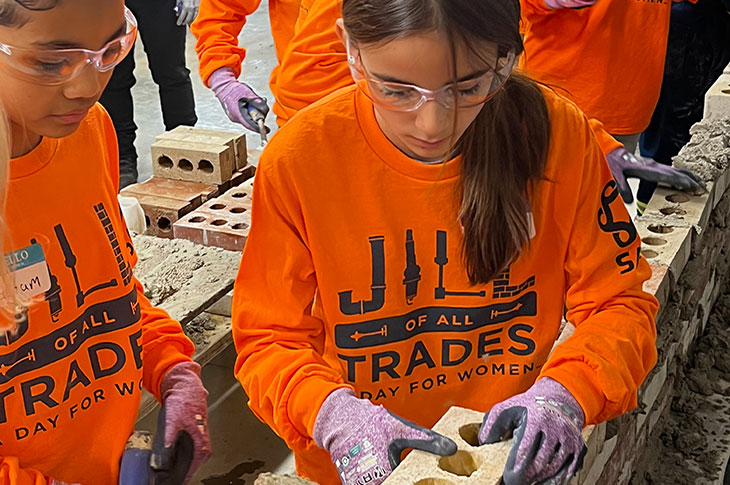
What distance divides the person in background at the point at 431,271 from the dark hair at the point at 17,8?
51 centimetres

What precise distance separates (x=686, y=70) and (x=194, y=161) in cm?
226

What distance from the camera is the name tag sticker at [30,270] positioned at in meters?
1.58

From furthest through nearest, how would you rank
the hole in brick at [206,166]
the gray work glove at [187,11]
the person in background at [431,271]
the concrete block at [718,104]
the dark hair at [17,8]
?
the gray work glove at [187,11], the hole in brick at [206,166], the concrete block at [718,104], the person in background at [431,271], the dark hair at [17,8]

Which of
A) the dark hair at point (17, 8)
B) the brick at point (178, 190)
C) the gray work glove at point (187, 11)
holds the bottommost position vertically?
the brick at point (178, 190)

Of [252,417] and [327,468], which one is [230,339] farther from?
[327,468]

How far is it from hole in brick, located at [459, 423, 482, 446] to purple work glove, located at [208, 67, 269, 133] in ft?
7.23

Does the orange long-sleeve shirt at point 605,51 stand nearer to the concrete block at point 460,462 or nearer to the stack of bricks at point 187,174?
the stack of bricks at point 187,174

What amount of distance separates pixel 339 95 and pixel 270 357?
53cm

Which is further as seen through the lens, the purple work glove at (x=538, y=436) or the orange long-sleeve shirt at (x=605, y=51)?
the orange long-sleeve shirt at (x=605, y=51)

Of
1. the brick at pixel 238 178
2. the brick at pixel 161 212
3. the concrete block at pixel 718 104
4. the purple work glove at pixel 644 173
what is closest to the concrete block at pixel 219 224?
the brick at pixel 161 212

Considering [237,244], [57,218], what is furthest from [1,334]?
[237,244]

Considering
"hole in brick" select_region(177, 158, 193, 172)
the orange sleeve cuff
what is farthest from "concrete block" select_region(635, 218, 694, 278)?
"hole in brick" select_region(177, 158, 193, 172)

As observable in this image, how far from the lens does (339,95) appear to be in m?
1.78

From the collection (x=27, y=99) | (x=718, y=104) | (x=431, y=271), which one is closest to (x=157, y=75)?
(x=718, y=104)
